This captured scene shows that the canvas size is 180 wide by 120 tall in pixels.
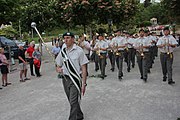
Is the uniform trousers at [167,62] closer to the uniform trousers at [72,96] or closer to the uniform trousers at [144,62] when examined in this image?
the uniform trousers at [144,62]

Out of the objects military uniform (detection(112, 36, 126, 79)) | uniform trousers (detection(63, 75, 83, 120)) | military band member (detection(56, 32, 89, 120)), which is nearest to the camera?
uniform trousers (detection(63, 75, 83, 120))

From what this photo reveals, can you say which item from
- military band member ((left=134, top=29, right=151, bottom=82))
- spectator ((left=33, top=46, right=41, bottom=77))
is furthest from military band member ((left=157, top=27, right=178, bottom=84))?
spectator ((left=33, top=46, right=41, bottom=77))

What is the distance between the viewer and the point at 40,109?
671cm

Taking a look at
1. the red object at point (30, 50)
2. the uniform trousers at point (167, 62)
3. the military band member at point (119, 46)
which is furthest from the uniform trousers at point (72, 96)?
the red object at point (30, 50)

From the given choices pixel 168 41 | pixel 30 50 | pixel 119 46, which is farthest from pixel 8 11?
pixel 168 41

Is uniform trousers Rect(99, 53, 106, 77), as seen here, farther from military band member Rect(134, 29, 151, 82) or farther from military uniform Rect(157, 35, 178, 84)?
military uniform Rect(157, 35, 178, 84)

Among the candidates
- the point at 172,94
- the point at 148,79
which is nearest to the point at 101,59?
the point at 148,79

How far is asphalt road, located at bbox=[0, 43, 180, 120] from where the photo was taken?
5957 millimetres

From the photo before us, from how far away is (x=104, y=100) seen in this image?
713 centimetres

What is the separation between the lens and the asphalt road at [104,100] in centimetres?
596

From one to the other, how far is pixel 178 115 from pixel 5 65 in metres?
7.33

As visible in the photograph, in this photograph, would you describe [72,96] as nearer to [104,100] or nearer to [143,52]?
[104,100]

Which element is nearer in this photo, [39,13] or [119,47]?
[119,47]

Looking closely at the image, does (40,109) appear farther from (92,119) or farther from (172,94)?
(172,94)
